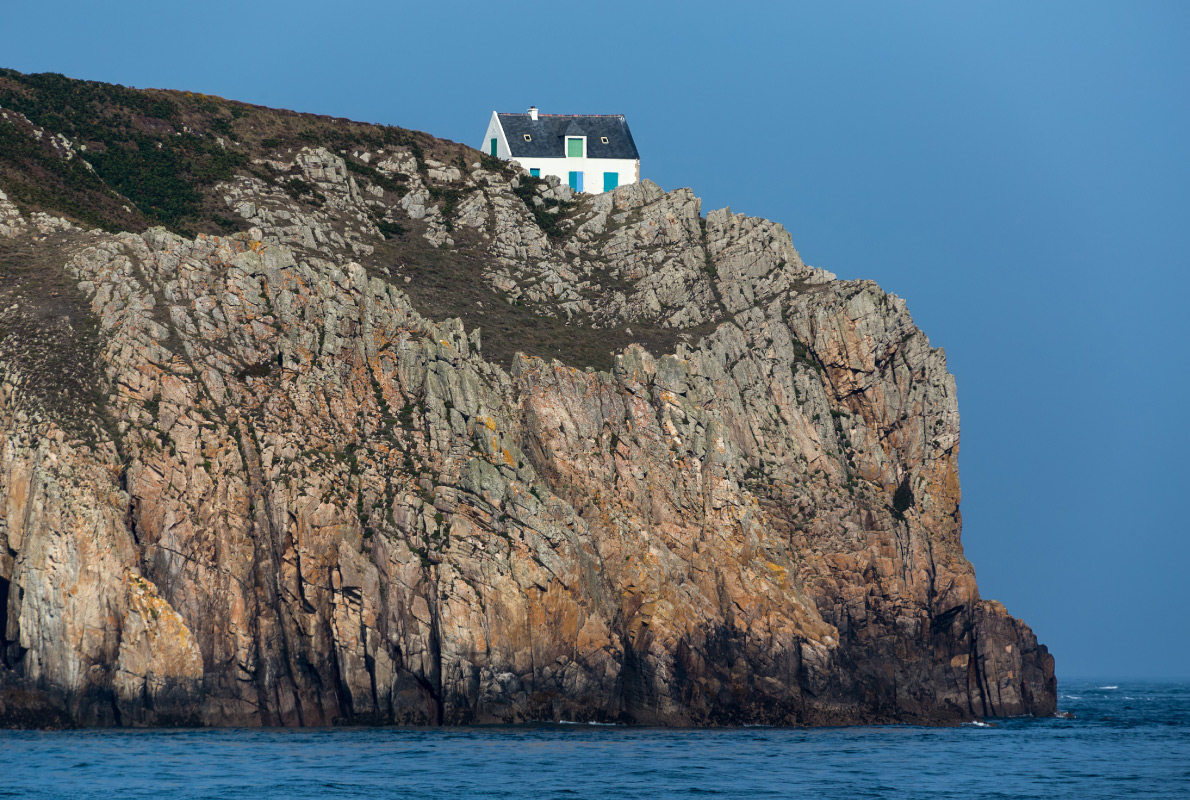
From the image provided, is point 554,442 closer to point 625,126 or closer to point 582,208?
point 582,208

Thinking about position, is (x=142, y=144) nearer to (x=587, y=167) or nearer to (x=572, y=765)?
(x=587, y=167)

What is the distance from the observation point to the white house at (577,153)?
105938 millimetres

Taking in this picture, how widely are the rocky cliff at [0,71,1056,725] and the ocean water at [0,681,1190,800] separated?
11.7 ft

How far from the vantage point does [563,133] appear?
10738 cm

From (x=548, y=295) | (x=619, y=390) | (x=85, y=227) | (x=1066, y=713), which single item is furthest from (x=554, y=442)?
(x=1066, y=713)

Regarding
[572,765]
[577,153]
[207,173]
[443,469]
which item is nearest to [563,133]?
[577,153]

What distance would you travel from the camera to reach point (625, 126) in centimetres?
10788

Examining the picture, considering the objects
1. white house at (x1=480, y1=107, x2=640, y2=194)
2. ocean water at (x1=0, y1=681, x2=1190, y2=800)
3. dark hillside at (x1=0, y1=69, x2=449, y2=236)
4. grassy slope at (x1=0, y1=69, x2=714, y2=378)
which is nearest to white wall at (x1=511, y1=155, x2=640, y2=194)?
white house at (x1=480, y1=107, x2=640, y2=194)

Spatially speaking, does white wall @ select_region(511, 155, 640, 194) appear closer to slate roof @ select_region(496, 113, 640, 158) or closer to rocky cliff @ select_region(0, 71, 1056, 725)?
slate roof @ select_region(496, 113, 640, 158)

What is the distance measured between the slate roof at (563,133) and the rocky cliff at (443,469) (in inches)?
555

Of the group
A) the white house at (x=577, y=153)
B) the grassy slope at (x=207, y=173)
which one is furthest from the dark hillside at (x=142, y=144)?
the white house at (x=577, y=153)

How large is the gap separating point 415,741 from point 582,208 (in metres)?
49.9

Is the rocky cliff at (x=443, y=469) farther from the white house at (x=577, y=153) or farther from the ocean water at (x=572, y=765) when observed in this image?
the white house at (x=577, y=153)

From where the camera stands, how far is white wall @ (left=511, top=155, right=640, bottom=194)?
348ft
